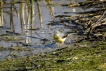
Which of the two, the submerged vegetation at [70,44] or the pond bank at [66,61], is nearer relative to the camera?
the pond bank at [66,61]

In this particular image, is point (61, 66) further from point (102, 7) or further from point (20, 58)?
point (102, 7)

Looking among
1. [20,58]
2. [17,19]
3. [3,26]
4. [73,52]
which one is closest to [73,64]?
[73,52]

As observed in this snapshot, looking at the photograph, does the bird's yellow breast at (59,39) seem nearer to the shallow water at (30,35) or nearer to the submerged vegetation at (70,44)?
the shallow water at (30,35)

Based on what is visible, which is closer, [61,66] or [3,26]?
[61,66]

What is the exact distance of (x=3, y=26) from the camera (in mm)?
9977

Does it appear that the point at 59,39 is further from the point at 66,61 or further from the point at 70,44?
the point at 66,61

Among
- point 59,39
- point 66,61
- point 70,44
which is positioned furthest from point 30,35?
point 66,61

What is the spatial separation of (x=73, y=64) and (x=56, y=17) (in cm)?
479

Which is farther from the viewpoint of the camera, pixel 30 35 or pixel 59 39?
pixel 30 35

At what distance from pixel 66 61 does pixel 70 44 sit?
64.0 inches

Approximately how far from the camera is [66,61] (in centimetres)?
623

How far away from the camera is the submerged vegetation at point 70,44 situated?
19.9ft

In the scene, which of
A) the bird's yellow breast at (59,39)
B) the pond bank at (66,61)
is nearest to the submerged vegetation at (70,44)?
the pond bank at (66,61)

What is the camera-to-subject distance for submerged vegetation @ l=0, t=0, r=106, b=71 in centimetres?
608
